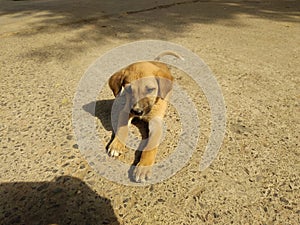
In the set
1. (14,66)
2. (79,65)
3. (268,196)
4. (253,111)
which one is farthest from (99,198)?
(14,66)

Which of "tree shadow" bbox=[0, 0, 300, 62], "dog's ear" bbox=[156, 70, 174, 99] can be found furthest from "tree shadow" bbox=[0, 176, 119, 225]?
"tree shadow" bbox=[0, 0, 300, 62]

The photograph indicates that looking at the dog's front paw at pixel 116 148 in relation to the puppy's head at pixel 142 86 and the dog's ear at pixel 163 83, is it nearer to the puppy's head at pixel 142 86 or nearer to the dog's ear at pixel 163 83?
the puppy's head at pixel 142 86

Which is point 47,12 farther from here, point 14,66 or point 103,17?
point 14,66

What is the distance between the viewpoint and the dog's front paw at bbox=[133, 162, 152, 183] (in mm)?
2084

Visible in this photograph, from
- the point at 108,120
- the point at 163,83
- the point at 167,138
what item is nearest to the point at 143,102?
the point at 163,83

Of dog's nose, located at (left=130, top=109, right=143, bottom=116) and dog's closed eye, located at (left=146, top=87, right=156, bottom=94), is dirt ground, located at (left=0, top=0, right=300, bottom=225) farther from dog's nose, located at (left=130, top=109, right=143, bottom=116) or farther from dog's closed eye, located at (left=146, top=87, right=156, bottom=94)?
dog's closed eye, located at (left=146, top=87, right=156, bottom=94)

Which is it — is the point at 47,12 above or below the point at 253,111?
above

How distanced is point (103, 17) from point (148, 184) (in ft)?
19.1

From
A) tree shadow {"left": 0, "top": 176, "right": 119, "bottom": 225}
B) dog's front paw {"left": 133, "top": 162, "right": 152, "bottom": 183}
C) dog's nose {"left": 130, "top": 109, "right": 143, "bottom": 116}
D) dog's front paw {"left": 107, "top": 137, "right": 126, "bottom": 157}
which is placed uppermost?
Answer: dog's nose {"left": 130, "top": 109, "right": 143, "bottom": 116}

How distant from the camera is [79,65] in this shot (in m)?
4.20

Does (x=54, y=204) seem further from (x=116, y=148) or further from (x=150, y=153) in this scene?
(x=150, y=153)

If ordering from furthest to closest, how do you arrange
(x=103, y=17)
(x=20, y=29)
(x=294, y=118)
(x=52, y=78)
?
(x=103, y=17) → (x=20, y=29) → (x=52, y=78) → (x=294, y=118)

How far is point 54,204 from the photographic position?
188 cm

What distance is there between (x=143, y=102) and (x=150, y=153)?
430 mm
